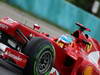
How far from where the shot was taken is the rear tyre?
283 inches

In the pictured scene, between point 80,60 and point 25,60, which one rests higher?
point 80,60

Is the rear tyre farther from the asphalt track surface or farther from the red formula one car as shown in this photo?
the asphalt track surface

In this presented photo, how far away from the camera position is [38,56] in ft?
23.7

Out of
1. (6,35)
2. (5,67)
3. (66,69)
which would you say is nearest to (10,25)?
(6,35)

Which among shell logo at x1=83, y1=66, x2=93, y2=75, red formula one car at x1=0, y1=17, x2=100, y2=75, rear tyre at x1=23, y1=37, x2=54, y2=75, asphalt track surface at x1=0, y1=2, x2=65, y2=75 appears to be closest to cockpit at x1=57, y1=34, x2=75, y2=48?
red formula one car at x1=0, y1=17, x2=100, y2=75

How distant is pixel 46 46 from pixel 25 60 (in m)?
0.49

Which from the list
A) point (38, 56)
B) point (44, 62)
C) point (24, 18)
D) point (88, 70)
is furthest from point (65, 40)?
point (24, 18)

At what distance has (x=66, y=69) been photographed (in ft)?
27.6

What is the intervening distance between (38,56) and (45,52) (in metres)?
0.26

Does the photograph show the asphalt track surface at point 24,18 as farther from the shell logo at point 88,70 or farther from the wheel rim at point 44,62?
the wheel rim at point 44,62

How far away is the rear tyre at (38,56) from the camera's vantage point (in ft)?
23.6

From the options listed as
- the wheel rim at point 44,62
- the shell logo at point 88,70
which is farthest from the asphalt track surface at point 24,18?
the wheel rim at point 44,62

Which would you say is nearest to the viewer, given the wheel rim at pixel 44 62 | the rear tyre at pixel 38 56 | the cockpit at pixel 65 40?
the rear tyre at pixel 38 56

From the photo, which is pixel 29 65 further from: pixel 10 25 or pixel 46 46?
pixel 10 25
